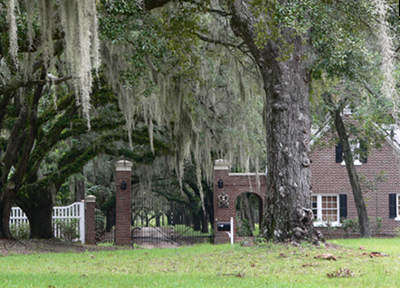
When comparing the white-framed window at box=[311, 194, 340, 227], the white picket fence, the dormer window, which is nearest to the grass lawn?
the white picket fence

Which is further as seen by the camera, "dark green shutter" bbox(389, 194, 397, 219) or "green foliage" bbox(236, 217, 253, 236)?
"dark green shutter" bbox(389, 194, 397, 219)

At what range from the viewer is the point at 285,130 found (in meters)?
10.2

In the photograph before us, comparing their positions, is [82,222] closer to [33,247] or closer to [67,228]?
[67,228]

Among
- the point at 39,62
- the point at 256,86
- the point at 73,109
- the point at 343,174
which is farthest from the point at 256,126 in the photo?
the point at 343,174

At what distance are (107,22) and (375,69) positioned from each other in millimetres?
9683

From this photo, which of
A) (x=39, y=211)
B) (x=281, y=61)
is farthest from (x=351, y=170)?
(x=281, y=61)

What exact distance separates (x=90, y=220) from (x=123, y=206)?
5.43 feet

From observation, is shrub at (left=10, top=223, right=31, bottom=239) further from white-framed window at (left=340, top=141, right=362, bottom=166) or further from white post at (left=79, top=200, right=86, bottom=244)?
white-framed window at (left=340, top=141, right=362, bottom=166)

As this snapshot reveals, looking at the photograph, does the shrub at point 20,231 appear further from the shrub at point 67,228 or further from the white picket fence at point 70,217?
the shrub at point 67,228

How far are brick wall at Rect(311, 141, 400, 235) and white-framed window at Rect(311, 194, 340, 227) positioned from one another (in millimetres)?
306

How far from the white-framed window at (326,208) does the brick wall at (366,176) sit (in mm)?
306

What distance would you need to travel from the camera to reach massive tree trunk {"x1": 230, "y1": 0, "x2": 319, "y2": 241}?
9922mm

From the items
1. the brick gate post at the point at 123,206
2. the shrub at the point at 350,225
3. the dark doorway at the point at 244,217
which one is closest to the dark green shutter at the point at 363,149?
the shrub at the point at 350,225

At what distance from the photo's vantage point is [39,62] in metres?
14.0
